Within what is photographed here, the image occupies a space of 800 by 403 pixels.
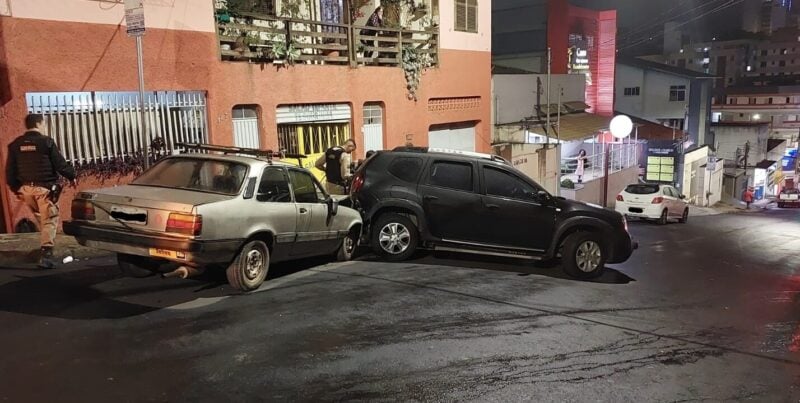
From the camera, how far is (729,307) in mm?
7926

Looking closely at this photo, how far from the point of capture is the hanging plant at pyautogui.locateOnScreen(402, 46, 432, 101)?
16625 mm

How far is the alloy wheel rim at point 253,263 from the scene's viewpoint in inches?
280

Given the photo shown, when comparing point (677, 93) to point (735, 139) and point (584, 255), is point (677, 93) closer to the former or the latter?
point (735, 139)

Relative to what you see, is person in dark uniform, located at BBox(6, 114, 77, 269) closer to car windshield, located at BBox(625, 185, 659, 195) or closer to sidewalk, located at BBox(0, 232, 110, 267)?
sidewalk, located at BBox(0, 232, 110, 267)

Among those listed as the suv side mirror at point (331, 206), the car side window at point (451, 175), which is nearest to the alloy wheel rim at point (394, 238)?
the car side window at point (451, 175)

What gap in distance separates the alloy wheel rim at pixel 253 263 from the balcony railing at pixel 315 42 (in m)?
6.15

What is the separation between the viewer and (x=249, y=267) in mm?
7145

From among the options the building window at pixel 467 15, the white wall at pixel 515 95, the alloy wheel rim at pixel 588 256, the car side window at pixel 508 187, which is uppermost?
the building window at pixel 467 15

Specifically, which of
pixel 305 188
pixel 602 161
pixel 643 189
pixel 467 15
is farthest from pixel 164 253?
pixel 602 161

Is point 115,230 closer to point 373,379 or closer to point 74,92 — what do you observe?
point 373,379

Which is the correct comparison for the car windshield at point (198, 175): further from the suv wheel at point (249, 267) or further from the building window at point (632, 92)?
the building window at point (632, 92)

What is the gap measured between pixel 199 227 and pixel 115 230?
106 centimetres

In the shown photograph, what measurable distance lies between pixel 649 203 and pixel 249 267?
60.3ft

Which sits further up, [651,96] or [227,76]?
[651,96]
